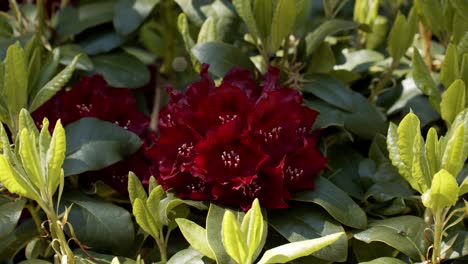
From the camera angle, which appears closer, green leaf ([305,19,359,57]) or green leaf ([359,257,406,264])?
green leaf ([359,257,406,264])

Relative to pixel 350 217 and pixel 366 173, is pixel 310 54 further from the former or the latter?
pixel 350 217

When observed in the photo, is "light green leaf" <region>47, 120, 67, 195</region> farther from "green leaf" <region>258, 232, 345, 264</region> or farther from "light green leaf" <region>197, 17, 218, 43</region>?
"light green leaf" <region>197, 17, 218, 43</region>

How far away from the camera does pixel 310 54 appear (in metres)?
1.25

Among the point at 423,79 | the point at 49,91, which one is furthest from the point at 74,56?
the point at 423,79

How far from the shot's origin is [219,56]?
3.83 feet

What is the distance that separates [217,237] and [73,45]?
1.87 ft

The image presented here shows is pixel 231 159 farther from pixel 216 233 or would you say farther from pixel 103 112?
pixel 103 112

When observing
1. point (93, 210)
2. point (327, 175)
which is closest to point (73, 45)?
point (93, 210)

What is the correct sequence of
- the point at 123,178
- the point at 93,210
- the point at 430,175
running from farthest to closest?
the point at 123,178 < the point at 93,210 < the point at 430,175

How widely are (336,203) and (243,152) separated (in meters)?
0.14

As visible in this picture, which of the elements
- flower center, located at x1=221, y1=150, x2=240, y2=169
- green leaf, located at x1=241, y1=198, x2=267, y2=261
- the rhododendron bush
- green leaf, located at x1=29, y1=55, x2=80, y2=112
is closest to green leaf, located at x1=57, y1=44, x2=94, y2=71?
A: the rhododendron bush

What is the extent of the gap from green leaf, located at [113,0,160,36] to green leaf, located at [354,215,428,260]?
0.59 meters

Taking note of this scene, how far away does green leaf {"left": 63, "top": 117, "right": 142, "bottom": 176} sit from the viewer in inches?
42.3

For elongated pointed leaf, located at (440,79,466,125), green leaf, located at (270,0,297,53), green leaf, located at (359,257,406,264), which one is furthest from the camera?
green leaf, located at (270,0,297,53)
